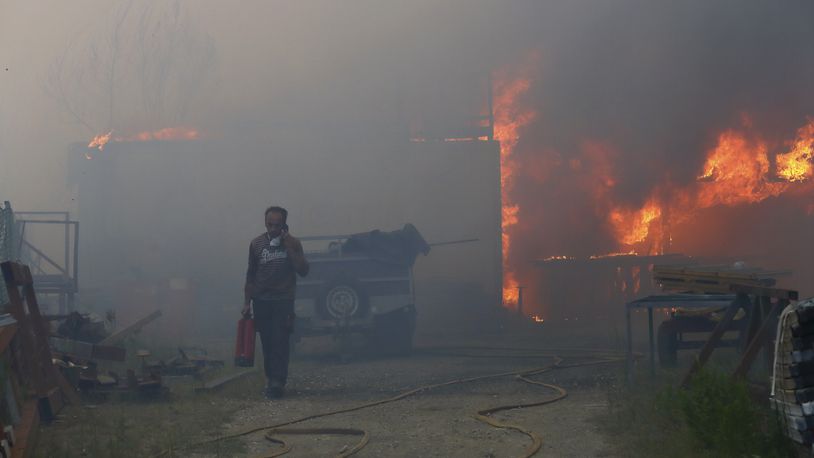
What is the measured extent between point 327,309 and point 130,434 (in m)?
6.90

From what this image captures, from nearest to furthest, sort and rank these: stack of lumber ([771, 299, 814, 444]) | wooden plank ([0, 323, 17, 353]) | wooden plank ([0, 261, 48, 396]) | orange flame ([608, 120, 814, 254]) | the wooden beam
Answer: stack of lumber ([771, 299, 814, 444]) < wooden plank ([0, 323, 17, 353]) < the wooden beam < wooden plank ([0, 261, 48, 396]) < orange flame ([608, 120, 814, 254])

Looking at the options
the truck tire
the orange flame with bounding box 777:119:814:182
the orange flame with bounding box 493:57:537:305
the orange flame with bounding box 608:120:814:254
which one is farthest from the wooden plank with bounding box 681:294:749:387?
the orange flame with bounding box 777:119:814:182

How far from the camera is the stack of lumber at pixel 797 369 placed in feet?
14.6

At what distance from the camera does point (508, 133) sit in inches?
965

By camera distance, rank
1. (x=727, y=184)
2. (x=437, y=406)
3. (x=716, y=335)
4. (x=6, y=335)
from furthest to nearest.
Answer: (x=727, y=184) < (x=437, y=406) < (x=716, y=335) < (x=6, y=335)

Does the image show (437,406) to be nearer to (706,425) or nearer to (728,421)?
(706,425)

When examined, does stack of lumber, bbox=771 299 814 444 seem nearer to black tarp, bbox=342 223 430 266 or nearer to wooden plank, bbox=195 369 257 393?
wooden plank, bbox=195 369 257 393

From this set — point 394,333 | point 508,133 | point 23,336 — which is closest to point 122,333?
point 394,333

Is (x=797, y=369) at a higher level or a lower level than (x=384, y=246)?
lower

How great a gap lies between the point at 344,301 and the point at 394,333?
0.95 meters

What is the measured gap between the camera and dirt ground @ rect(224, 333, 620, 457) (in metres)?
6.12

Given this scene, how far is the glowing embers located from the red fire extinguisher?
18.4m

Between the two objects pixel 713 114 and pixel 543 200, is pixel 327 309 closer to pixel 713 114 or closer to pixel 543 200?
pixel 543 200

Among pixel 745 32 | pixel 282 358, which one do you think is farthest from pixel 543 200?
pixel 282 358
